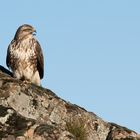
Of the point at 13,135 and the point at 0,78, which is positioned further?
the point at 0,78

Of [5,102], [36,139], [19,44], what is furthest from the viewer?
[19,44]

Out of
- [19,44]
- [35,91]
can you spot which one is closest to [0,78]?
[35,91]

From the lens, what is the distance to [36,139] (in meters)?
12.0

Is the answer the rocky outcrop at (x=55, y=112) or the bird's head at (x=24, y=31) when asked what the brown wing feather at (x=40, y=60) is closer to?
the bird's head at (x=24, y=31)

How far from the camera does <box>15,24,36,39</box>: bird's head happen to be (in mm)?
21000

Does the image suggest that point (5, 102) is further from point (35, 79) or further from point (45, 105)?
point (35, 79)

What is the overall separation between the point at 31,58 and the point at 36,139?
9.09 m

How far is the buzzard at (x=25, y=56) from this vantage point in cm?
2056

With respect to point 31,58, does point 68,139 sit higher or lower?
lower

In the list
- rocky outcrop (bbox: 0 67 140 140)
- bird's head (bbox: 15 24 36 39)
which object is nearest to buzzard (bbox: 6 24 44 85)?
bird's head (bbox: 15 24 36 39)

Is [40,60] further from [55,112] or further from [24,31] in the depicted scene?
[55,112]

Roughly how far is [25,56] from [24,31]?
1.13m

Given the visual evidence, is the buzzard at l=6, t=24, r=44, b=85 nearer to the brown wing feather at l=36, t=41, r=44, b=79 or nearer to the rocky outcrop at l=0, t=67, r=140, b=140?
the brown wing feather at l=36, t=41, r=44, b=79

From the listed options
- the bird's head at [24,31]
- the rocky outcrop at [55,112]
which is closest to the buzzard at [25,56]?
the bird's head at [24,31]
